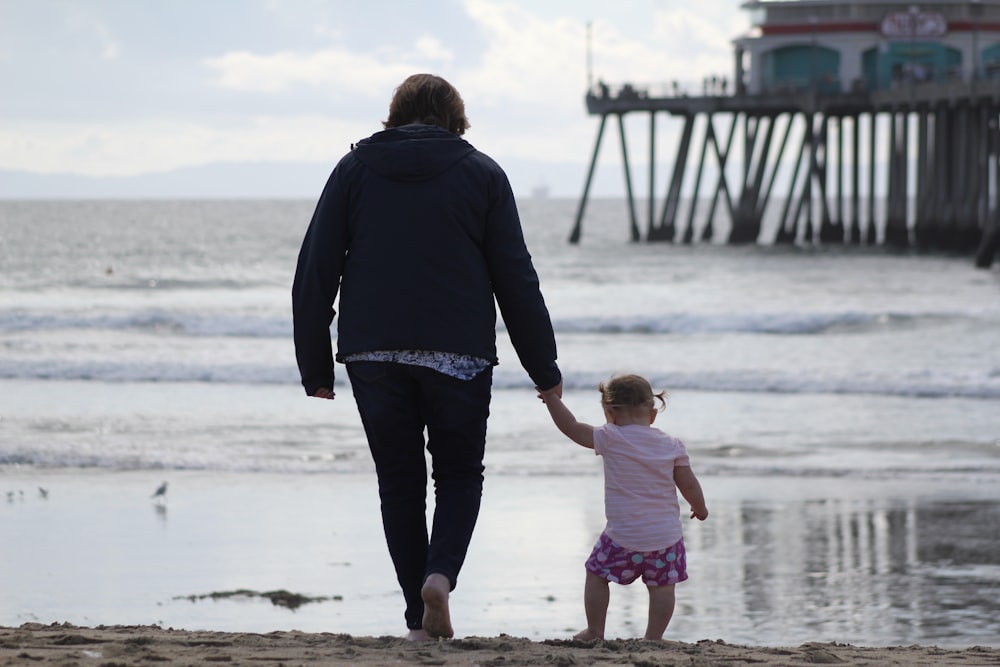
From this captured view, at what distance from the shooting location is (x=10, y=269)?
4162 cm

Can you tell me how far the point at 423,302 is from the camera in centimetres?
380

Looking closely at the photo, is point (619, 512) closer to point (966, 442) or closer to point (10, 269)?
point (966, 442)

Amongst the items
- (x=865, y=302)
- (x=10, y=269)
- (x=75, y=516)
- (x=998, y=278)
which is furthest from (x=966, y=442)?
(x=10, y=269)

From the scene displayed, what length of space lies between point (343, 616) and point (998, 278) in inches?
1007

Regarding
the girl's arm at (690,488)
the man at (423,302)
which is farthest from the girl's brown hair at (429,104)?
the girl's arm at (690,488)

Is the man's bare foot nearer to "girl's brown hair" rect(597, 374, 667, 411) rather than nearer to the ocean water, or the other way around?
"girl's brown hair" rect(597, 374, 667, 411)

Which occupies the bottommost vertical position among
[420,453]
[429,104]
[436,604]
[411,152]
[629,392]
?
[436,604]

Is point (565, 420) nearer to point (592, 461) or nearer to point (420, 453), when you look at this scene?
point (420, 453)

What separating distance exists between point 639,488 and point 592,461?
5.70 metres

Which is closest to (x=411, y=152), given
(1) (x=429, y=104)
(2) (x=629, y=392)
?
(1) (x=429, y=104)

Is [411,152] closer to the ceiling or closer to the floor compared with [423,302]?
closer to the ceiling

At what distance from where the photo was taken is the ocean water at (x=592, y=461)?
582 cm

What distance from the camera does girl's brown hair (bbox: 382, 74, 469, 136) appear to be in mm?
3998

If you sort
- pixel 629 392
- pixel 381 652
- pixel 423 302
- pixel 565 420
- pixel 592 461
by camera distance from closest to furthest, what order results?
pixel 423 302
pixel 381 652
pixel 565 420
pixel 629 392
pixel 592 461
